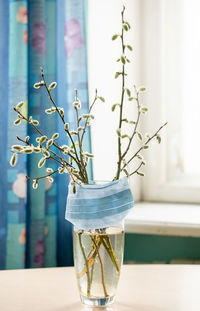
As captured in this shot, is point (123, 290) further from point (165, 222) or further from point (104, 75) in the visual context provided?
point (104, 75)

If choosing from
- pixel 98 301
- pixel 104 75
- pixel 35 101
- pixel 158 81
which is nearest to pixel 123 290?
pixel 98 301

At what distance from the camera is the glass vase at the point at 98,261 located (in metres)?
0.98

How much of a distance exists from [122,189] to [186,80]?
1.41 m

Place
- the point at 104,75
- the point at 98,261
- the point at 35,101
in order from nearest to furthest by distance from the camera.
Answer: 1. the point at 98,261
2. the point at 35,101
3. the point at 104,75

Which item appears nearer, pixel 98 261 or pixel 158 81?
pixel 98 261

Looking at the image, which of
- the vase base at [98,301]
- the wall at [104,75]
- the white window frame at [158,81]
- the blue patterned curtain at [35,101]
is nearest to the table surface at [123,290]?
the vase base at [98,301]

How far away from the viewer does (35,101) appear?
1629mm

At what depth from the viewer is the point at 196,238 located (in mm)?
1956

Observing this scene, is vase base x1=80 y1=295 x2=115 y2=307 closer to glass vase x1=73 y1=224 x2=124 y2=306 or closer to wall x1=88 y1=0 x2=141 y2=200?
glass vase x1=73 y1=224 x2=124 y2=306

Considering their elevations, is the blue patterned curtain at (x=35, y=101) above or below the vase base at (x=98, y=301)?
above

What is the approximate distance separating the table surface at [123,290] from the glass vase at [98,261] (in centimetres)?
3

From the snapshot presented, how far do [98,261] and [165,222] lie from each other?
920 millimetres

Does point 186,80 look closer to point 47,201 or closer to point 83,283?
point 47,201

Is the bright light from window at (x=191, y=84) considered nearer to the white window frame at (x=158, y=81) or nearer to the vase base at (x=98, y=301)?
the white window frame at (x=158, y=81)
